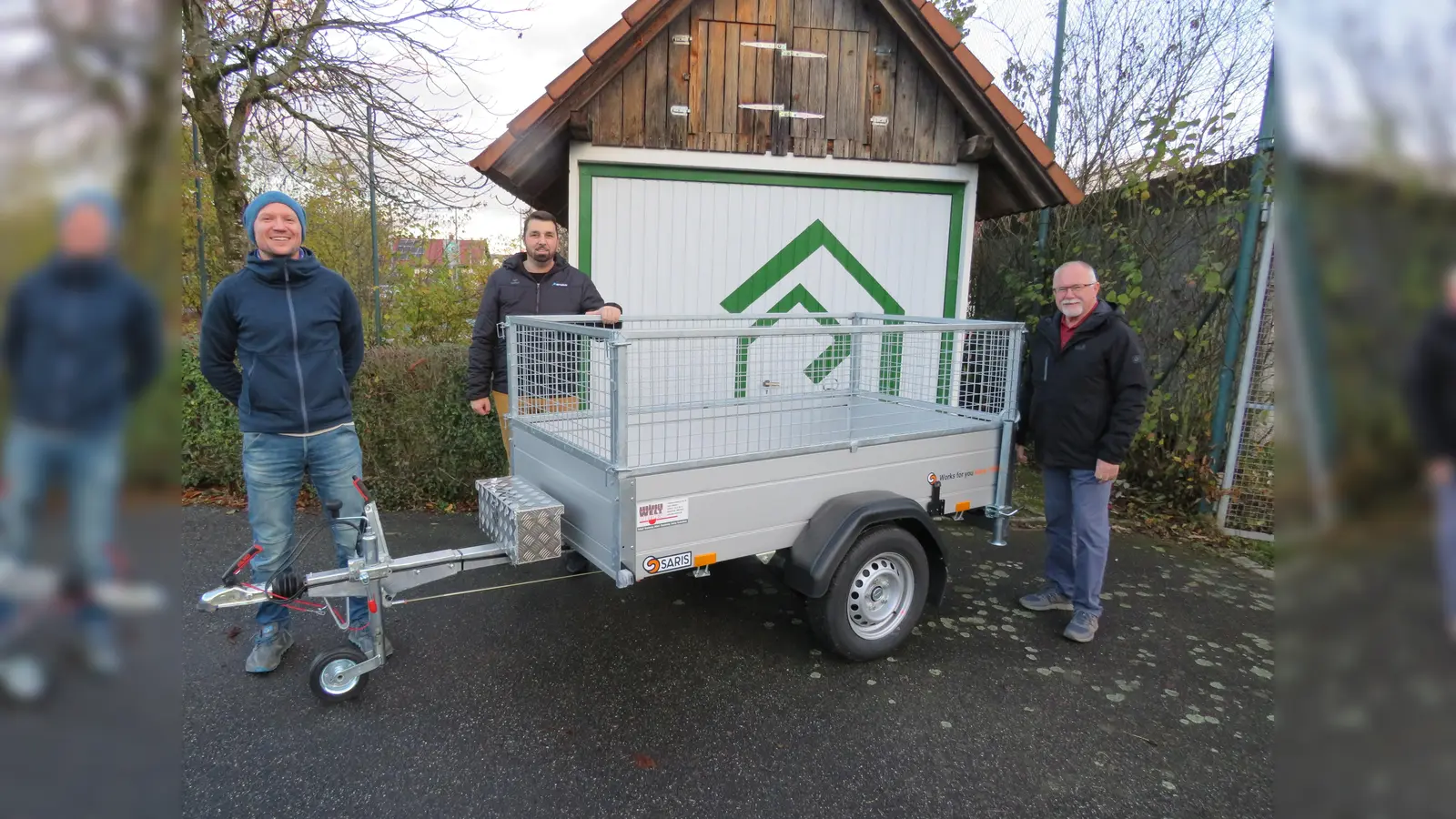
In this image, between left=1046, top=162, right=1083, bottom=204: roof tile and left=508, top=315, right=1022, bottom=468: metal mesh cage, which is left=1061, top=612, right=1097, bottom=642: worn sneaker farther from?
left=1046, top=162, right=1083, bottom=204: roof tile

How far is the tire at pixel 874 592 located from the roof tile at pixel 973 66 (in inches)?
157

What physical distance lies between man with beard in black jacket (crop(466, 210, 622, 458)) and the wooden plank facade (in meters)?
1.55

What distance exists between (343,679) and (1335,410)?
3475mm

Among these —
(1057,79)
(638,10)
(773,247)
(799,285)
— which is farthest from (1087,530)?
(1057,79)

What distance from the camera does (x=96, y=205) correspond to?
0.33m

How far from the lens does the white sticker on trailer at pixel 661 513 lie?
2.94 meters

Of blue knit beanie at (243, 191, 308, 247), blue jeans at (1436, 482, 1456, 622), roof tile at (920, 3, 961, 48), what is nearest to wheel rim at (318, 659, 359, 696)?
blue knit beanie at (243, 191, 308, 247)

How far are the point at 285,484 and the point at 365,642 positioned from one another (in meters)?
0.76

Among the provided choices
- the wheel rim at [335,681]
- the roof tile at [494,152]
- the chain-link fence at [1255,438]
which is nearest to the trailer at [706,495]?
the wheel rim at [335,681]

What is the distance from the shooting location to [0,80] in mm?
290

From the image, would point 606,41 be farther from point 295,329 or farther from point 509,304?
point 295,329

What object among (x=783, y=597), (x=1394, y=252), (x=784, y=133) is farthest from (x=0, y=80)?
(x=784, y=133)

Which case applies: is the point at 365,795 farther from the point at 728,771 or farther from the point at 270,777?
the point at 728,771

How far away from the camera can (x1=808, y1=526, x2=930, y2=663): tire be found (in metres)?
3.38
